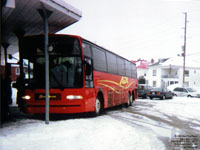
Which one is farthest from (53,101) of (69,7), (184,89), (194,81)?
(194,81)

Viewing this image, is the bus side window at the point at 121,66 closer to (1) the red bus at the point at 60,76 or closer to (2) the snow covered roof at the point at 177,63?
(1) the red bus at the point at 60,76

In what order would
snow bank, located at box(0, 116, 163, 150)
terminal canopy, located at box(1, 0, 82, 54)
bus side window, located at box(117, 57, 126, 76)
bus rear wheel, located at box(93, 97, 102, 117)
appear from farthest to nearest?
bus side window, located at box(117, 57, 126, 76) → bus rear wheel, located at box(93, 97, 102, 117) → terminal canopy, located at box(1, 0, 82, 54) → snow bank, located at box(0, 116, 163, 150)

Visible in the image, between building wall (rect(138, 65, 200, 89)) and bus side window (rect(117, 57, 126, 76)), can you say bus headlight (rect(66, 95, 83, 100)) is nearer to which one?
bus side window (rect(117, 57, 126, 76))

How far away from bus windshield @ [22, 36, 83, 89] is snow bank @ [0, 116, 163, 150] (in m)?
1.76

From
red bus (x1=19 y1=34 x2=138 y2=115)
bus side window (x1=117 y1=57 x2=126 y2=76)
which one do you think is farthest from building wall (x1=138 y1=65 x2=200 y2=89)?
red bus (x1=19 y1=34 x2=138 y2=115)

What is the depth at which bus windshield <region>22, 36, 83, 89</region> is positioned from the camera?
8773 mm

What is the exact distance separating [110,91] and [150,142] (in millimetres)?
6541

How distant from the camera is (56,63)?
8852mm

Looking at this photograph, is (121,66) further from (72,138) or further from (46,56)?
(72,138)

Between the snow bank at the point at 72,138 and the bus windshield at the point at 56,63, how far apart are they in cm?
176

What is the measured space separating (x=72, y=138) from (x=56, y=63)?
3551mm

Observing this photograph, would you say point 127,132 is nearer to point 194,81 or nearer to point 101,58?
point 101,58

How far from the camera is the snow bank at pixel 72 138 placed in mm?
5409

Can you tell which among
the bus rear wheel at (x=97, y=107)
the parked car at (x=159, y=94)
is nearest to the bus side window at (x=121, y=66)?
the bus rear wheel at (x=97, y=107)
